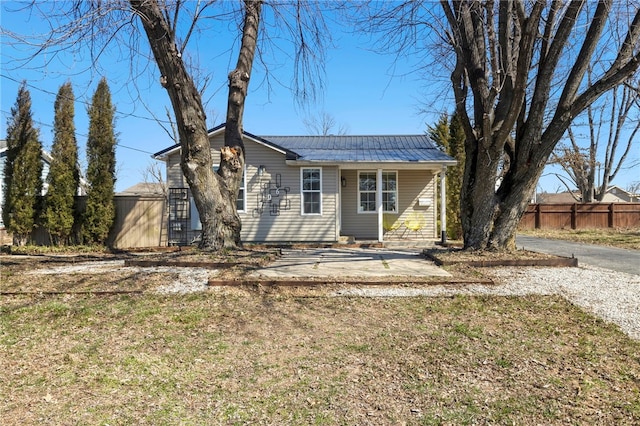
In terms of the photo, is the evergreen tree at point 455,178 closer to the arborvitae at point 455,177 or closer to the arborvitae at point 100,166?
the arborvitae at point 455,177

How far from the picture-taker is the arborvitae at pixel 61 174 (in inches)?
472

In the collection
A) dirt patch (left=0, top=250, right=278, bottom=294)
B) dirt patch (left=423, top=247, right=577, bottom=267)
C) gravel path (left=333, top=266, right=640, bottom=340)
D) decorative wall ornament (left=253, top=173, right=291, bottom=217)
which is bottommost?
gravel path (left=333, top=266, right=640, bottom=340)

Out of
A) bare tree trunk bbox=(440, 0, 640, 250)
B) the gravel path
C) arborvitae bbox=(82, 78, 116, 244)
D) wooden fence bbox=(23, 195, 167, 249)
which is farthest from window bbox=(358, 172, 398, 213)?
arborvitae bbox=(82, 78, 116, 244)

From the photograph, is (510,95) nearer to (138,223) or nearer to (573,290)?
(573,290)

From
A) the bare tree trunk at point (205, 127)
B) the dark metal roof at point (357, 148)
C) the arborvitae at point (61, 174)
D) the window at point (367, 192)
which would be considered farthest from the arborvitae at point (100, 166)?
the window at point (367, 192)

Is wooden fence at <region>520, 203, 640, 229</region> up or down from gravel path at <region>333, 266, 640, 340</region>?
up

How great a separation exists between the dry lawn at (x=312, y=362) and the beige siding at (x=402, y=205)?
8865mm

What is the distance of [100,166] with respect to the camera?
40.3 feet

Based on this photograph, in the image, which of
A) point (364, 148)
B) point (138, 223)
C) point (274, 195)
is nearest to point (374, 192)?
point (364, 148)

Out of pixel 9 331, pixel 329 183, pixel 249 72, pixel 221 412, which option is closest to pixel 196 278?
pixel 9 331

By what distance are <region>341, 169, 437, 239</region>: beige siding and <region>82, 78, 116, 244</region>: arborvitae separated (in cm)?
740

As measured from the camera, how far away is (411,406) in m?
2.83

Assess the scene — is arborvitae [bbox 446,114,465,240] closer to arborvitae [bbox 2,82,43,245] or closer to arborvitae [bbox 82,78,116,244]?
arborvitae [bbox 82,78,116,244]

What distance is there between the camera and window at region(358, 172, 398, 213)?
46.5 feet
